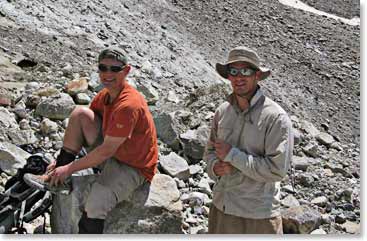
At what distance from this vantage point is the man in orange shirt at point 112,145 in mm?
3287

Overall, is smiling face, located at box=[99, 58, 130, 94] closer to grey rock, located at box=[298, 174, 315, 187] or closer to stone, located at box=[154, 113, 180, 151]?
stone, located at box=[154, 113, 180, 151]

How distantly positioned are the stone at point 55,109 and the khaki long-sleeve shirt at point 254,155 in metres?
2.81

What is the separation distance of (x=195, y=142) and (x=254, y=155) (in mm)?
2719

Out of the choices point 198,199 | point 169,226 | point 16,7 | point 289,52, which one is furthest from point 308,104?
point 169,226

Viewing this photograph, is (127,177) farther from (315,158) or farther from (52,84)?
(315,158)

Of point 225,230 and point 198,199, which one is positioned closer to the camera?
point 225,230

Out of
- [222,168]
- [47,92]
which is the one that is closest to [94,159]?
[222,168]

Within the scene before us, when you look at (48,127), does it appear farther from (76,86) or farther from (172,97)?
(172,97)

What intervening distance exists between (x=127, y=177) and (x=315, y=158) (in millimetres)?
3772

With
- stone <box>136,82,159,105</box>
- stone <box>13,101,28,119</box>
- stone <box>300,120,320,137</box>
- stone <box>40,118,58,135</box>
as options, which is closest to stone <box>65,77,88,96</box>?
stone <box>13,101,28,119</box>

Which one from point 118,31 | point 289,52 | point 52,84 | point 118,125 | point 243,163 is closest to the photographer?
point 243,163

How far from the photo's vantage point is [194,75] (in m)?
8.84

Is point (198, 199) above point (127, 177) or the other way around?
the other way around

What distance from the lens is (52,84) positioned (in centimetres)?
643
